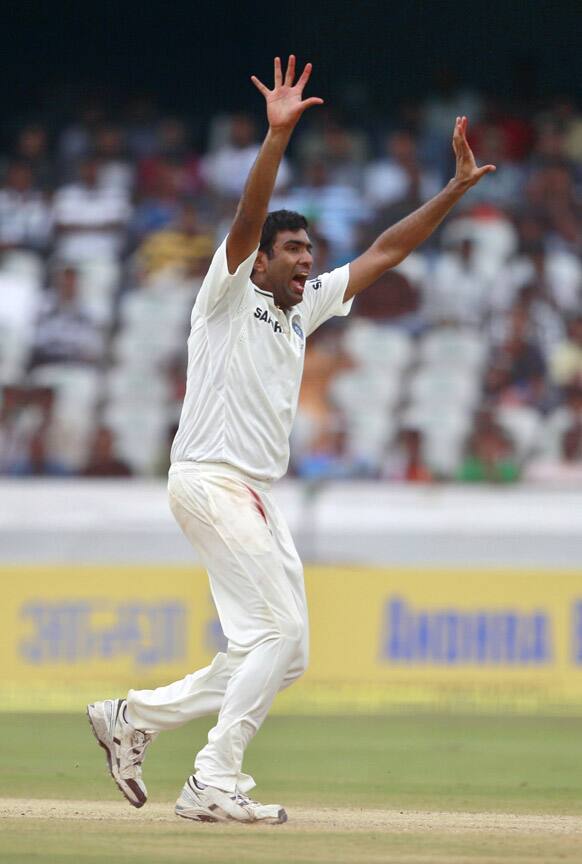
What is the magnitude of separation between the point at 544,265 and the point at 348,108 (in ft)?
A: 10.2

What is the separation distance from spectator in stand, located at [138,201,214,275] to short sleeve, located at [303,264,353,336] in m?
8.38

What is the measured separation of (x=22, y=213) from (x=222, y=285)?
10.3 m

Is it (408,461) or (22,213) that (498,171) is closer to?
(408,461)

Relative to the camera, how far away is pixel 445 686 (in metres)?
11.3

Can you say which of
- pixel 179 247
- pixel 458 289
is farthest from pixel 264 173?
pixel 179 247

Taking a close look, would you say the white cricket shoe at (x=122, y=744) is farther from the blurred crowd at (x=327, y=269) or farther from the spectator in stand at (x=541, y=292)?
the spectator in stand at (x=541, y=292)

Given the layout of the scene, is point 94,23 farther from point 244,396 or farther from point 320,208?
point 244,396

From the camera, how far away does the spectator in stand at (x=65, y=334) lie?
14.2 metres

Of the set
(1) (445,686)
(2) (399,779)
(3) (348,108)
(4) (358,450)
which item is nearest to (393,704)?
(1) (445,686)

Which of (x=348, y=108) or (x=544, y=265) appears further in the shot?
(x=348, y=108)

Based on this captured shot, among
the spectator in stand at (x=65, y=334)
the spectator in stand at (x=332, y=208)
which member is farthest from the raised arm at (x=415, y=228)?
the spectator in stand at (x=332, y=208)

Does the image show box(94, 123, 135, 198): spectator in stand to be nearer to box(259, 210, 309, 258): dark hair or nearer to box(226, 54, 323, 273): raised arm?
box(259, 210, 309, 258): dark hair

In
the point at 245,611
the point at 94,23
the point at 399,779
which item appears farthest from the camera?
the point at 94,23

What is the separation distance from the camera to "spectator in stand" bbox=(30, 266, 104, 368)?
14.2 m
